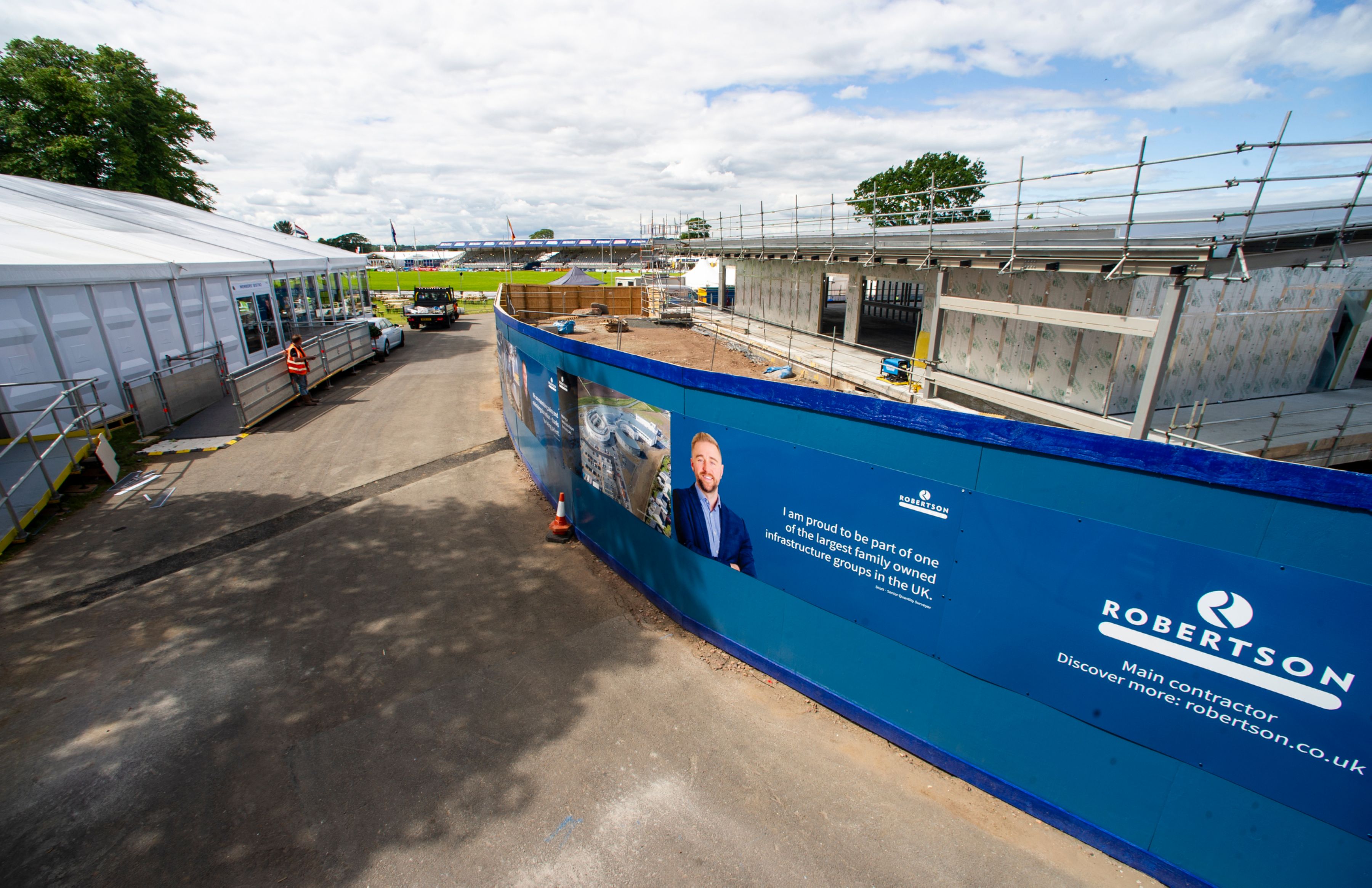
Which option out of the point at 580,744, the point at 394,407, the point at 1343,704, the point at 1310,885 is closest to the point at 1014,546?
the point at 1343,704

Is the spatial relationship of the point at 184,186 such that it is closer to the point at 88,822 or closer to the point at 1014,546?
the point at 88,822

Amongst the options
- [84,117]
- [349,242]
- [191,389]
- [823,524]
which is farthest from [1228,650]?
[349,242]

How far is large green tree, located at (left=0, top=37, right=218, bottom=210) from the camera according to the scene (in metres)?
29.4

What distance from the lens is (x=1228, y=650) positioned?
10.7 ft

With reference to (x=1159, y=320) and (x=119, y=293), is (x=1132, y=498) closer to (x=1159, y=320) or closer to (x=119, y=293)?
(x=1159, y=320)

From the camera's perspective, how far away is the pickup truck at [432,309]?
107 feet

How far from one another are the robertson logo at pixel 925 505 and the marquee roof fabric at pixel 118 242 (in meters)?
17.0

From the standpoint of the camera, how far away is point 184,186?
36.5 metres

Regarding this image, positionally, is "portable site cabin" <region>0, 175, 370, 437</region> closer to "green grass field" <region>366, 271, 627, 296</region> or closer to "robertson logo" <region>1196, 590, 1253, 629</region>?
"robertson logo" <region>1196, 590, 1253, 629</region>

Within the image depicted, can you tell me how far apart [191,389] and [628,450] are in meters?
14.4

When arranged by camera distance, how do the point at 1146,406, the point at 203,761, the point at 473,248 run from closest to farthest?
the point at 203,761 < the point at 1146,406 < the point at 473,248

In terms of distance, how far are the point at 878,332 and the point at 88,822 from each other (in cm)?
2391

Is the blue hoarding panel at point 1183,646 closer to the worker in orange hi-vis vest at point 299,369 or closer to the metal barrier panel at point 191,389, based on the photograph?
the worker in orange hi-vis vest at point 299,369

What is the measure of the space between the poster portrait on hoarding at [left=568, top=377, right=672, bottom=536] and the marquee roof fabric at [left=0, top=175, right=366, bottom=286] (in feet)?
43.1
